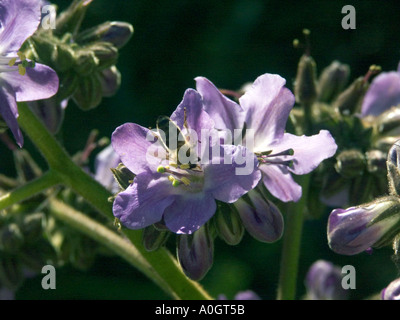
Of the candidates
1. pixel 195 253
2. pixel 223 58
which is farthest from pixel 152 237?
pixel 223 58

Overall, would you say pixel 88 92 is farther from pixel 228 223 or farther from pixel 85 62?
pixel 228 223

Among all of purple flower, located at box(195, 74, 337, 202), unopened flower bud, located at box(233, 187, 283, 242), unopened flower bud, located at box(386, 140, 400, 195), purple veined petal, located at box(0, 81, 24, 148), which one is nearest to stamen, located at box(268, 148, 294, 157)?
purple flower, located at box(195, 74, 337, 202)

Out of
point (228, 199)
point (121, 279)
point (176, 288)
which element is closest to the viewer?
point (228, 199)

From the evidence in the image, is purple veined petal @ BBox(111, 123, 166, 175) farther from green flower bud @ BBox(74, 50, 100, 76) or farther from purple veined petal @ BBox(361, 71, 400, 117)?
purple veined petal @ BBox(361, 71, 400, 117)

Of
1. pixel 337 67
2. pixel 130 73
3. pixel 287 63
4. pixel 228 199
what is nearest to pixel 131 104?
pixel 130 73

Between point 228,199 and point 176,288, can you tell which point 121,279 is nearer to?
point 176,288

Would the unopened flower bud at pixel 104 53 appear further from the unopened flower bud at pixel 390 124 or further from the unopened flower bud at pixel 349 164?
the unopened flower bud at pixel 390 124

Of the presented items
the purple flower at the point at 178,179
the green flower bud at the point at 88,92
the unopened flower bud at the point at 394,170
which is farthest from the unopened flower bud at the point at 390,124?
the green flower bud at the point at 88,92
